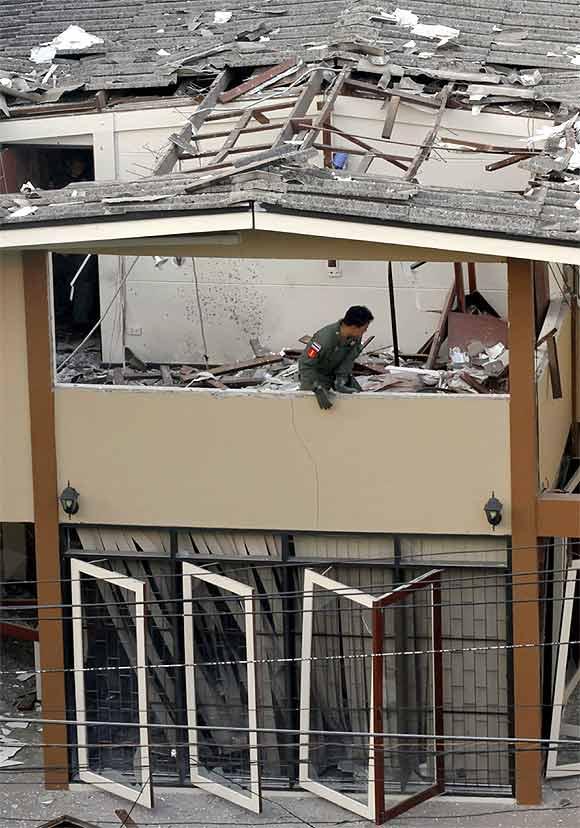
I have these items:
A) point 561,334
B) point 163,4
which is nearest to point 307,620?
point 561,334

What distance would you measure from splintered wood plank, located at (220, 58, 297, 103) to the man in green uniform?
337 cm

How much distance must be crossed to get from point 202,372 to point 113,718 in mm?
3075

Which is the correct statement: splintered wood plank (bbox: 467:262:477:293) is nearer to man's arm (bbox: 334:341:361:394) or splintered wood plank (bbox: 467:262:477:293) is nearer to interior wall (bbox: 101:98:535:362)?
interior wall (bbox: 101:98:535:362)

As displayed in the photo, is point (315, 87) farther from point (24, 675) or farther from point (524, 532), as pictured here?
point (24, 675)

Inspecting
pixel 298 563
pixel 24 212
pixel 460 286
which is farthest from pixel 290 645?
pixel 24 212

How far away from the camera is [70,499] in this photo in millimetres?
13133

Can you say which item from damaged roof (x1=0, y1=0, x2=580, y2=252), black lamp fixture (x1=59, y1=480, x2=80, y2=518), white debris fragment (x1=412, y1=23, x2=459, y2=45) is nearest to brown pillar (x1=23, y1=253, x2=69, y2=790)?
black lamp fixture (x1=59, y1=480, x2=80, y2=518)

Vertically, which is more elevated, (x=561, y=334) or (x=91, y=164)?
(x=91, y=164)

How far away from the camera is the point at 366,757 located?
43.3 ft

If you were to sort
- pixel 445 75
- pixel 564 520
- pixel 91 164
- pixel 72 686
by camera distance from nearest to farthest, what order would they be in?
1. pixel 564 520
2. pixel 72 686
3. pixel 445 75
4. pixel 91 164

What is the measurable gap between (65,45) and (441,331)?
5.33 meters

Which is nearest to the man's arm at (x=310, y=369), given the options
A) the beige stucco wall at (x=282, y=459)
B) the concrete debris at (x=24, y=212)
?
the beige stucco wall at (x=282, y=459)

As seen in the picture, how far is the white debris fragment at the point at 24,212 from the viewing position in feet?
38.8

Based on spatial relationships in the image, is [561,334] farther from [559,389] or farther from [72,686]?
[72,686]
